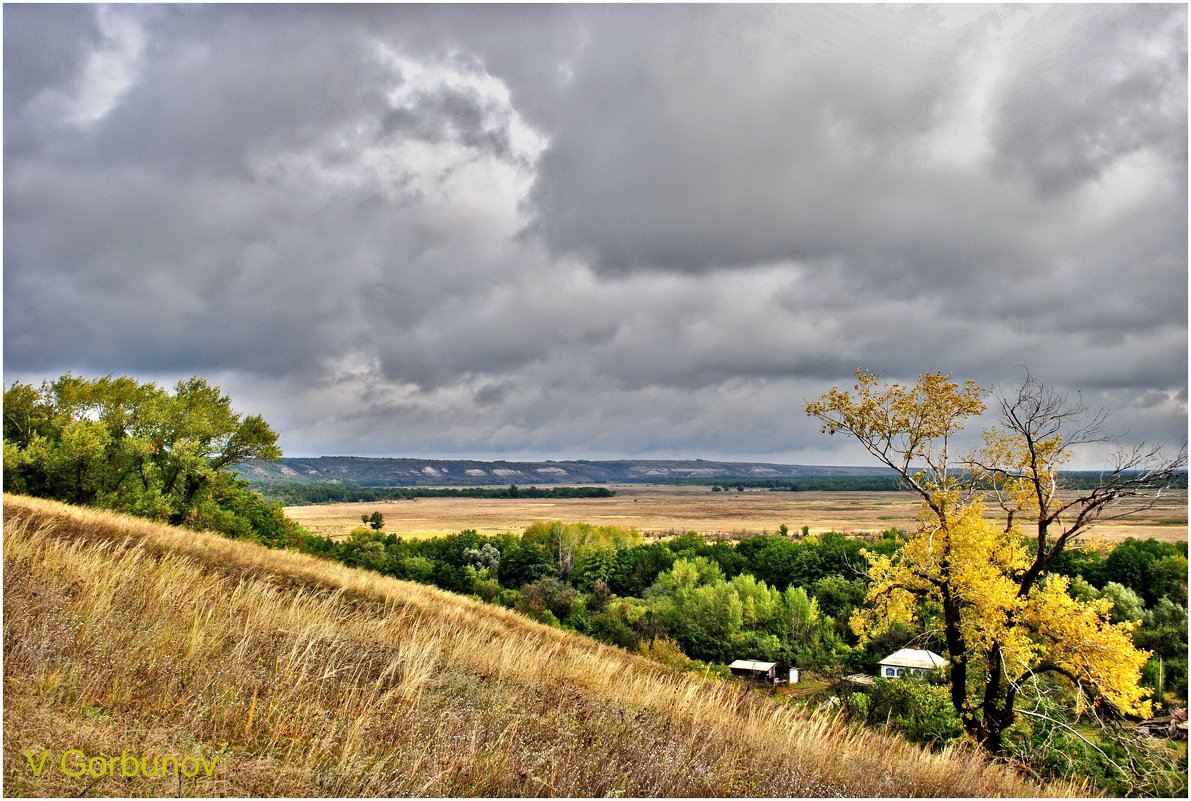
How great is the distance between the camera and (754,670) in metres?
56.1

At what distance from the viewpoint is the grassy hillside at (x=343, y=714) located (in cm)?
505

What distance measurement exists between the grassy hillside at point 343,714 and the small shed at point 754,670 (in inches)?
1936

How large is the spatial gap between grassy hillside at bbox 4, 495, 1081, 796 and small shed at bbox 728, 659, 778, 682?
49.2 m

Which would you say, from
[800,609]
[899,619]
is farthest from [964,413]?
[800,609]

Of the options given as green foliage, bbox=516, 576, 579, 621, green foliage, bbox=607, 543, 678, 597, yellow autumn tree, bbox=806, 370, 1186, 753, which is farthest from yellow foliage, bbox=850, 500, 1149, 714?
green foliage, bbox=607, 543, 678, 597

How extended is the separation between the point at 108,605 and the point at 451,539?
97718mm

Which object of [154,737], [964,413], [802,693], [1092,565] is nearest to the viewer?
[154,737]

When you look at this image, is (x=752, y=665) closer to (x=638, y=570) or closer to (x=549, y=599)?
(x=549, y=599)

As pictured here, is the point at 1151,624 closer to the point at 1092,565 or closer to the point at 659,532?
the point at 1092,565

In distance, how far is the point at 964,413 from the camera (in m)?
19.8

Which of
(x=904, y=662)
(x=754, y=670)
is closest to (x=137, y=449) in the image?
(x=754, y=670)

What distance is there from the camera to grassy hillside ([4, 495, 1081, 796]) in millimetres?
5051

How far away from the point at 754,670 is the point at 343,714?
56.4 m

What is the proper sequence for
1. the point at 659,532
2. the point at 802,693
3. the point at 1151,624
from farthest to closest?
the point at 659,532, the point at 1151,624, the point at 802,693
